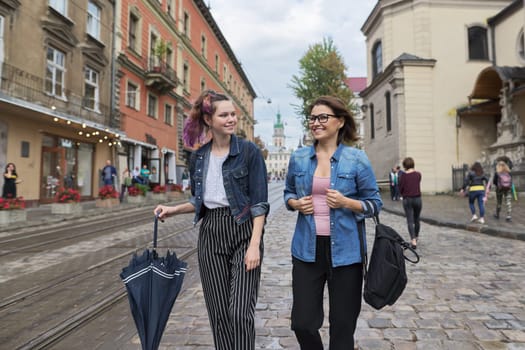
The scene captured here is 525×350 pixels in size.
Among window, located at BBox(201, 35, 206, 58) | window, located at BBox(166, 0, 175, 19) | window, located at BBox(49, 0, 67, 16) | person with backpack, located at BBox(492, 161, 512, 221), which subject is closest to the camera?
person with backpack, located at BBox(492, 161, 512, 221)

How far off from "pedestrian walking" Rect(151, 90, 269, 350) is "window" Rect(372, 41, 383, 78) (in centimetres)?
2724

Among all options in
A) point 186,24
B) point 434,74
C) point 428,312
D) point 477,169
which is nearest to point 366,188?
point 428,312

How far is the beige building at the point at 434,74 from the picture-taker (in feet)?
73.2

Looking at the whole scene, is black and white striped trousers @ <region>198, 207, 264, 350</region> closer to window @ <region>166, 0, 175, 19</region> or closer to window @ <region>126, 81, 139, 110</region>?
window @ <region>126, 81, 139, 110</region>

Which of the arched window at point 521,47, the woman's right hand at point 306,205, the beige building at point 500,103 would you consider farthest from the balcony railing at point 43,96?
the arched window at point 521,47

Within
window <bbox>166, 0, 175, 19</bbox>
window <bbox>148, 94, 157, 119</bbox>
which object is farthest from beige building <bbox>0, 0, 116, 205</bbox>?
window <bbox>166, 0, 175, 19</bbox>

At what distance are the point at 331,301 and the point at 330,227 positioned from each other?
45 centimetres

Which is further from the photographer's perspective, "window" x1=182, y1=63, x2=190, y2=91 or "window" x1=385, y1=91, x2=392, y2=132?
"window" x1=182, y1=63, x2=190, y2=91

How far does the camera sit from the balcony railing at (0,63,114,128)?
13102 millimetres

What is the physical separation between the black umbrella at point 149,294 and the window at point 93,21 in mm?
19979

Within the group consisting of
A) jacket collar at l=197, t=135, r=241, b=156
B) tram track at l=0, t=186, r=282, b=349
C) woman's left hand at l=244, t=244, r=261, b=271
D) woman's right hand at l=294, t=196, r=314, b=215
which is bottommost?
tram track at l=0, t=186, r=282, b=349

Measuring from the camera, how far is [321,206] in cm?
220

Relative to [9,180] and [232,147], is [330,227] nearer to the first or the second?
[232,147]

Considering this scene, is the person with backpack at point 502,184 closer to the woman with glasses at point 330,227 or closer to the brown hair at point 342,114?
the brown hair at point 342,114
